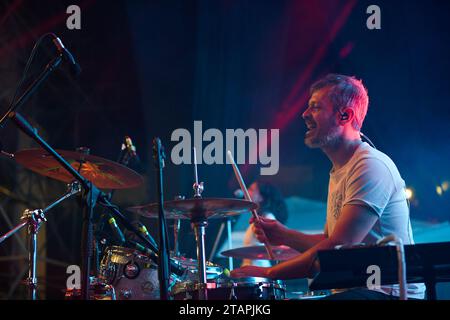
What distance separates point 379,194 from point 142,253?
→ 1.31 metres

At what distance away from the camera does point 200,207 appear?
8.30ft

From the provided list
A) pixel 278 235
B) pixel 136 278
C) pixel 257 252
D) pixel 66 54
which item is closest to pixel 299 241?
pixel 278 235

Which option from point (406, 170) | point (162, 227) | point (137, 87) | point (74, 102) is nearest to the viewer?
point (162, 227)

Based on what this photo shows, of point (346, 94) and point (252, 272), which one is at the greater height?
point (346, 94)

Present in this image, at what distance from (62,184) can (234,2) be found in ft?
10.3

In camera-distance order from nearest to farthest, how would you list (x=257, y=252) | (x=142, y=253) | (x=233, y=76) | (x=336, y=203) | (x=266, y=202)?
1. (x=336, y=203)
2. (x=142, y=253)
3. (x=257, y=252)
4. (x=233, y=76)
5. (x=266, y=202)

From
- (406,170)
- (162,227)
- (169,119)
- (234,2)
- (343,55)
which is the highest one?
(234,2)

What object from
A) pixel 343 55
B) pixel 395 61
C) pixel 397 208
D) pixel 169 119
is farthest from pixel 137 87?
pixel 397 208

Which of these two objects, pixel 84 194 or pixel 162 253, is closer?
pixel 162 253

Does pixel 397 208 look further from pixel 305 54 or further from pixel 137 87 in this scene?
pixel 137 87

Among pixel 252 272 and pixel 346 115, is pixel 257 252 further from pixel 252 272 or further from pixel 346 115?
pixel 346 115

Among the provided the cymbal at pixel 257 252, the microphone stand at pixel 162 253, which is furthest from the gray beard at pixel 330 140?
the microphone stand at pixel 162 253

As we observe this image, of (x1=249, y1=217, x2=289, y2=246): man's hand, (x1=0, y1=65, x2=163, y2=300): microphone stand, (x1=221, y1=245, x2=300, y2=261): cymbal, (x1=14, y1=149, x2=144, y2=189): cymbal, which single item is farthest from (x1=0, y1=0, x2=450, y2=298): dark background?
(x1=0, y1=65, x2=163, y2=300): microphone stand

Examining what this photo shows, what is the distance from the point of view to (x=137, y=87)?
5836 millimetres
